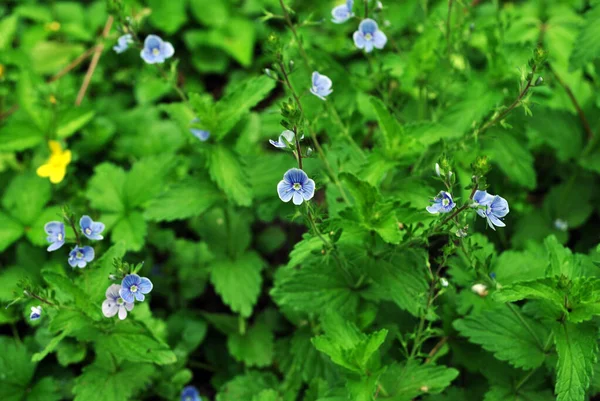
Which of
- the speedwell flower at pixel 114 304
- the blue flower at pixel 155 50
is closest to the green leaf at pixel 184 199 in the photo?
the blue flower at pixel 155 50

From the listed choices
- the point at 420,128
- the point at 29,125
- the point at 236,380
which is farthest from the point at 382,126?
the point at 29,125

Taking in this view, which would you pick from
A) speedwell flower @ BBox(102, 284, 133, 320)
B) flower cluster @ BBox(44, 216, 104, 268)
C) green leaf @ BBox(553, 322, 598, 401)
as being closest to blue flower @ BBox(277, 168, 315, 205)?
speedwell flower @ BBox(102, 284, 133, 320)

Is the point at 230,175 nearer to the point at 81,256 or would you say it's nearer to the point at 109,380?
the point at 81,256

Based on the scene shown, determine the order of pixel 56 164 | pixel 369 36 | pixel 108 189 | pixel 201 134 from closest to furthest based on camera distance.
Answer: pixel 369 36, pixel 201 134, pixel 108 189, pixel 56 164

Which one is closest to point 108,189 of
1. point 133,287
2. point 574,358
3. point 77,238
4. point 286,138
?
point 77,238

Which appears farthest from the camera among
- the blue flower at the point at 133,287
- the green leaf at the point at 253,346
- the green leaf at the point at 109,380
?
the green leaf at the point at 253,346

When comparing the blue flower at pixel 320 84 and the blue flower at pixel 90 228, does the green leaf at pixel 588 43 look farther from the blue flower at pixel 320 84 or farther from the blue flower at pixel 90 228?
the blue flower at pixel 90 228

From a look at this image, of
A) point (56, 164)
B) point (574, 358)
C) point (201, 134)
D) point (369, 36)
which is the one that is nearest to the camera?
point (574, 358)
